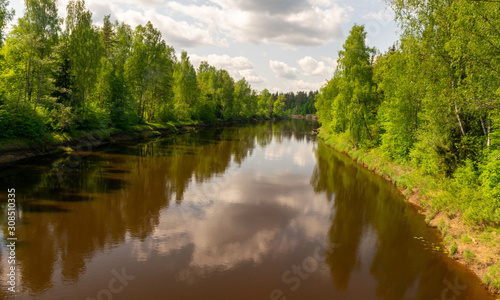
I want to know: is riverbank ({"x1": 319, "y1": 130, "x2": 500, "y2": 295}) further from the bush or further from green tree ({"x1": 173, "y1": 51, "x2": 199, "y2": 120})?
green tree ({"x1": 173, "y1": 51, "x2": 199, "y2": 120})

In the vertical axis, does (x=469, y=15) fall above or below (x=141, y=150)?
above

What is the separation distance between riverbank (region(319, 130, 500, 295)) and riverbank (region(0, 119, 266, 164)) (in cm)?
3599

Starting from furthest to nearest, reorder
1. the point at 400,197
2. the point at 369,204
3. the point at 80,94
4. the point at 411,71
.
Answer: the point at 80,94 < the point at 400,197 < the point at 369,204 < the point at 411,71

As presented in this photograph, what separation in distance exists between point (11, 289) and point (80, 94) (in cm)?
3625

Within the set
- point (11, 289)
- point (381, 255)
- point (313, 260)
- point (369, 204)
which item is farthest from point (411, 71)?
point (11, 289)

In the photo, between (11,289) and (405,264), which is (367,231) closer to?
(405,264)

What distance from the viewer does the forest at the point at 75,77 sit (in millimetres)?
30703

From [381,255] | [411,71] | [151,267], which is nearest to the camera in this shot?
[151,267]

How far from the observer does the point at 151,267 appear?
11.9 meters

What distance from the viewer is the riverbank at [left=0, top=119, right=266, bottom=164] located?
27.1 m

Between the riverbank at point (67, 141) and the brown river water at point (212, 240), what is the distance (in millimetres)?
1707

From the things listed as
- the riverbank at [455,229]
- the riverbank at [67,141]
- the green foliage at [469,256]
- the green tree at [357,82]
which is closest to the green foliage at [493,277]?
the riverbank at [455,229]

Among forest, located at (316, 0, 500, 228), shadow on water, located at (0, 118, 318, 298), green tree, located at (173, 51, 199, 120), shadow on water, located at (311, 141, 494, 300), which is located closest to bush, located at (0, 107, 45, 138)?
shadow on water, located at (0, 118, 318, 298)

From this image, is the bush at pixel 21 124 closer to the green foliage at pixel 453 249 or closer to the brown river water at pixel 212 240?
the brown river water at pixel 212 240
